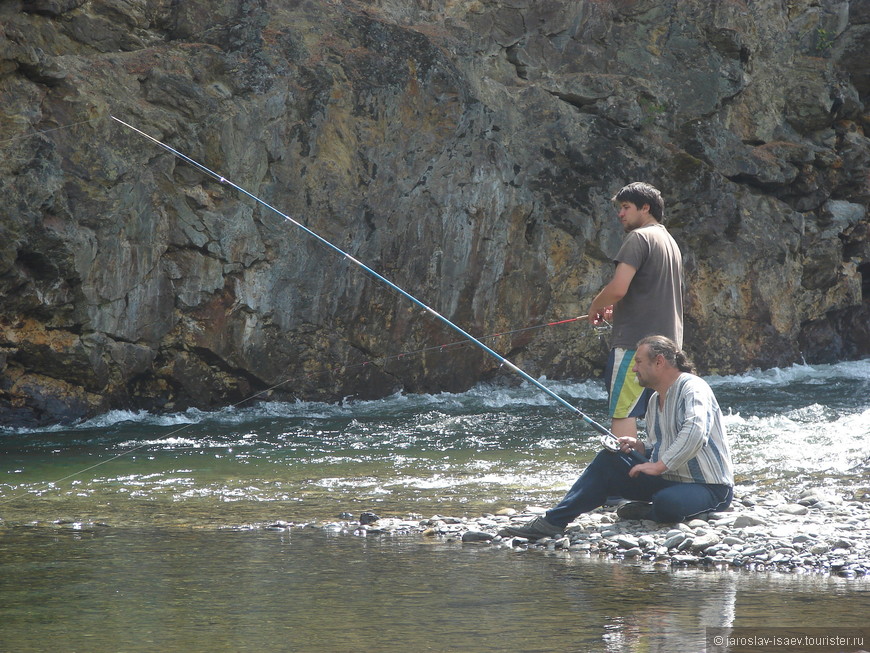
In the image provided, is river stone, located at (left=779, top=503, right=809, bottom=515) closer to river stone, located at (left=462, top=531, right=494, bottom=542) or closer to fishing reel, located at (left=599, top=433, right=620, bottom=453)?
fishing reel, located at (left=599, top=433, right=620, bottom=453)

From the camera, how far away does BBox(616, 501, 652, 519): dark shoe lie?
5264 mm

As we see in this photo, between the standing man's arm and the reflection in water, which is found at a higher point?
the standing man's arm

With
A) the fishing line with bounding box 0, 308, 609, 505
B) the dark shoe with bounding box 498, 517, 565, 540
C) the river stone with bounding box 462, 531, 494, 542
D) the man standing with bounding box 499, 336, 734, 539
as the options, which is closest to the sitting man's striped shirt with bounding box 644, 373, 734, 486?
the man standing with bounding box 499, 336, 734, 539

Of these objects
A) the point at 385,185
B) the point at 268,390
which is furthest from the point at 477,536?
the point at 385,185

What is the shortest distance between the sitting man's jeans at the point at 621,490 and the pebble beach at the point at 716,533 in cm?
8

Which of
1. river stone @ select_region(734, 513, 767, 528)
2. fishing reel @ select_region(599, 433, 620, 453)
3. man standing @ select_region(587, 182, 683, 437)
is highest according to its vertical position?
man standing @ select_region(587, 182, 683, 437)

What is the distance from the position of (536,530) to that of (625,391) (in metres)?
1.03

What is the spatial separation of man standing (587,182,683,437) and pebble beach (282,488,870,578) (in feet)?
2.01

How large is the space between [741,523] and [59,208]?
29.6ft

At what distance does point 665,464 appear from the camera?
16.2 feet

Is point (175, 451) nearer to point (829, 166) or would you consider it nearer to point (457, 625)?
point (457, 625)

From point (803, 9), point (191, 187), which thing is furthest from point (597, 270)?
point (803, 9)

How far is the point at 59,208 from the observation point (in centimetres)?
1150

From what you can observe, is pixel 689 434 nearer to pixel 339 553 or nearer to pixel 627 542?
pixel 627 542
